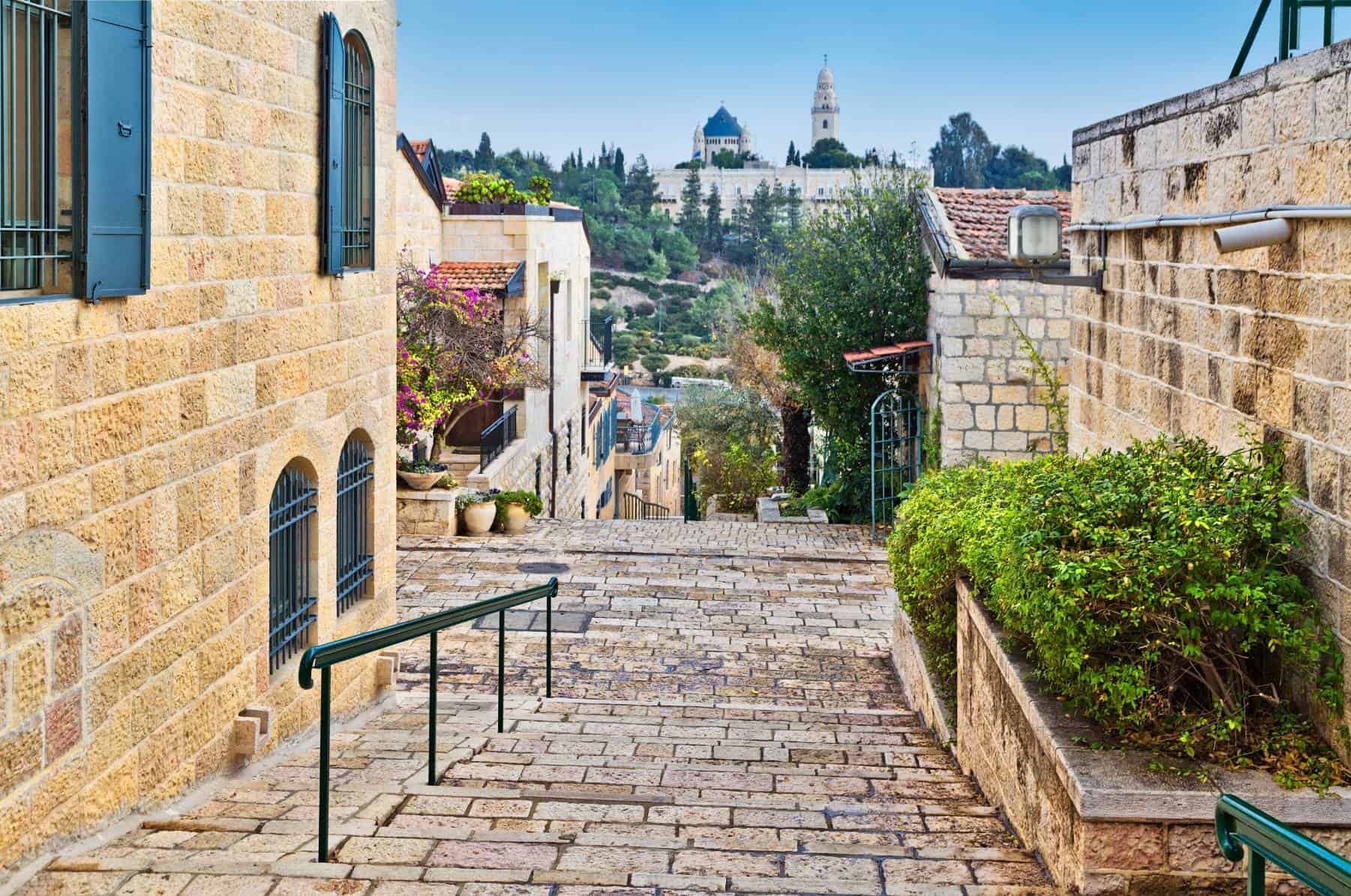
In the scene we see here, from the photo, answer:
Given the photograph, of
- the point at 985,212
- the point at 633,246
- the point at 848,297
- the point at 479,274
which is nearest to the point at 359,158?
the point at 848,297

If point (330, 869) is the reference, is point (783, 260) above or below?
above

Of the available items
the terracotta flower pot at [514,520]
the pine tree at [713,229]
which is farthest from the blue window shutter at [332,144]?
the pine tree at [713,229]

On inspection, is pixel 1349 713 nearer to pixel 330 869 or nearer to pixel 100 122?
pixel 330 869

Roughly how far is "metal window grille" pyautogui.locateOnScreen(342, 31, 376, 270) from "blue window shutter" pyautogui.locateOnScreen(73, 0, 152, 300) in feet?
8.14

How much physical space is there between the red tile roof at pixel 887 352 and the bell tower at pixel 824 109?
157 metres

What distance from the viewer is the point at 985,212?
1773 cm

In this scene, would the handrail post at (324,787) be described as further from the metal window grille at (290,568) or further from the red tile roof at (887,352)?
the red tile roof at (887,352)

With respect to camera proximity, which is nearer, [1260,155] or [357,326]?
[1260,155]

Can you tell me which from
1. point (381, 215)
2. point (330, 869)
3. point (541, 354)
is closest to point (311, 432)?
point (381, 215)

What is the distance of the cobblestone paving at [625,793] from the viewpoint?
430 cm

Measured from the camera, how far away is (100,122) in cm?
467

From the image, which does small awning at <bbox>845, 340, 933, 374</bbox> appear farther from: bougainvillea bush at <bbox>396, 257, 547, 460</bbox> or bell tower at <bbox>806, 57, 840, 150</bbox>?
bell tower at <bbox>806, 57, 840, 150</bbox>

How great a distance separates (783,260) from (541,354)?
17.1 feet

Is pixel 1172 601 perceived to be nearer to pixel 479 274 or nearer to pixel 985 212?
pixel 985 212
